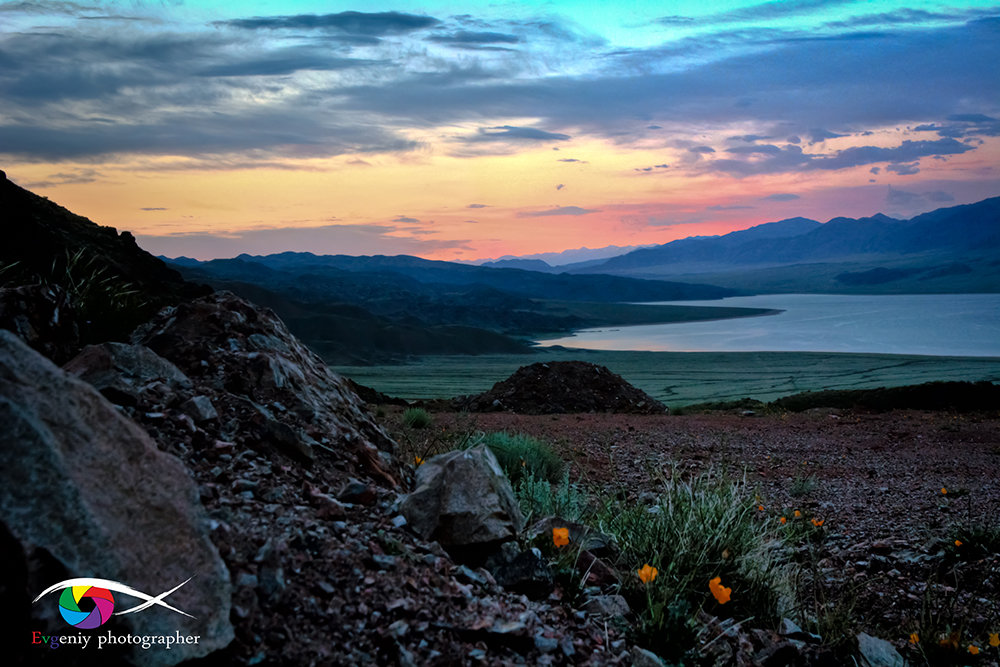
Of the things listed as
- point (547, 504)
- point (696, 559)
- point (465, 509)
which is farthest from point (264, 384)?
point (696, 559)

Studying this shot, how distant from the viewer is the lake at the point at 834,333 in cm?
6875

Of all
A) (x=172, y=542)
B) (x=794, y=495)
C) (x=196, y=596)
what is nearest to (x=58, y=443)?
(x=172, y=542)

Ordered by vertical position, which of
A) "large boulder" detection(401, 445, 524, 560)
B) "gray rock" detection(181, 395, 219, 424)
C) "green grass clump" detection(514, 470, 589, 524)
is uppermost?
"gray rock" detection(181, 395, 219, 424)

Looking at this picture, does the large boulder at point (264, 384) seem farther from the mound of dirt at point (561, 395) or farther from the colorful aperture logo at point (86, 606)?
the mound of dirt at point (561, 395)

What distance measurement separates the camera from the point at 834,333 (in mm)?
86375

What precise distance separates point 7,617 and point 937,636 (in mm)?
3691

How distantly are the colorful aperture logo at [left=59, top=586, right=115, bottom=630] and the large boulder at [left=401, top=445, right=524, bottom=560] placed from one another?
1448 millimetres

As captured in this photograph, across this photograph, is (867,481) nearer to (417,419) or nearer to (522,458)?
(522,458)

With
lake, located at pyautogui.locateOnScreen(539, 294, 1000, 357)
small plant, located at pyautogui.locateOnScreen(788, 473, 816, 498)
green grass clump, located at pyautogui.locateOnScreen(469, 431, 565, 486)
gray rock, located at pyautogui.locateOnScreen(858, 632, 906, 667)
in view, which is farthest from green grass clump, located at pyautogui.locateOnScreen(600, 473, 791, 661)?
lake, located at pyautogui.locateOnScreen(539, 294, 1000, 357)

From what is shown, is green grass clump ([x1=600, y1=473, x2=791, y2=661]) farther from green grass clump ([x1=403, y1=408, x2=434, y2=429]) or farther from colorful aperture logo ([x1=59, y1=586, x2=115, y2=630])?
green grass clump ([x1=403, y1=408, x2=434, y2=429])

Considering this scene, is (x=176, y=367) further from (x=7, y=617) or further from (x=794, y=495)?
(x=794, y=495)

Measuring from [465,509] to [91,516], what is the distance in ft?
5.40

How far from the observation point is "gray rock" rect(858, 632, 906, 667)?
10.3 ft

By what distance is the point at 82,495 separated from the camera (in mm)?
2033
